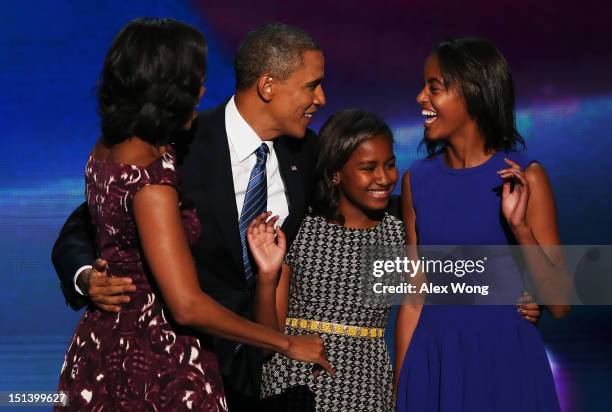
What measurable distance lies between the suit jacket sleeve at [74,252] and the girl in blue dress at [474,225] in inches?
33.7

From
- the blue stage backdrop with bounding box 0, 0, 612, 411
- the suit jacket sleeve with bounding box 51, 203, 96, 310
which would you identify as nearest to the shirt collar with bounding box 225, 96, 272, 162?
the suit jacket sleeve with bounding box 51, 203, 96, 310

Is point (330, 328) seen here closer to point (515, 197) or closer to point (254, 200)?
point (254, 200)

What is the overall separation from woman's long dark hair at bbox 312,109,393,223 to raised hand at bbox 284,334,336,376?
0.62 m

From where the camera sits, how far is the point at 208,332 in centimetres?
210

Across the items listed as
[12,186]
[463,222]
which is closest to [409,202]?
[463,222]

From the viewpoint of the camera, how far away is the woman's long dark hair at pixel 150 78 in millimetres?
2094

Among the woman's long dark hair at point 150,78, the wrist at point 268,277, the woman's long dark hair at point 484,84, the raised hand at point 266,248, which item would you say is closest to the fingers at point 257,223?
the raised hand at point 266,248

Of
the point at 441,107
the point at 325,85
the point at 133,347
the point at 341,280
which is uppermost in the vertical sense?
the point at 325,85

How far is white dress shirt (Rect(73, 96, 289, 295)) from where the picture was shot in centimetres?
282

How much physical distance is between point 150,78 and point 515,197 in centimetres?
97

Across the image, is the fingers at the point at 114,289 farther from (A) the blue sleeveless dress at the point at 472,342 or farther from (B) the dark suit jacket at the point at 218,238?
(A) the blue sleeveless dress at the point at 472,342

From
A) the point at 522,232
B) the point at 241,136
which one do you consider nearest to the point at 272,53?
the point at 241,136

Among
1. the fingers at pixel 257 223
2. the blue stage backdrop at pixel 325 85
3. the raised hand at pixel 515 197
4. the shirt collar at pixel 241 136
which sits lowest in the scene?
the fingers at pixel 257 223

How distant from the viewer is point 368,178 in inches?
111
